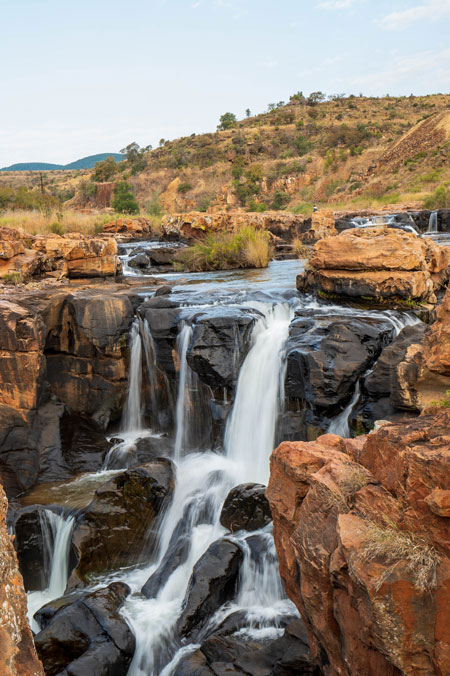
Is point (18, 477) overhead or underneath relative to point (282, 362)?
underneath

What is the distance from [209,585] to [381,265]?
5759 mm

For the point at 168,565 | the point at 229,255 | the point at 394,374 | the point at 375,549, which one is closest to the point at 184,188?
the point at 229,255

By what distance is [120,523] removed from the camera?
6.04 metres

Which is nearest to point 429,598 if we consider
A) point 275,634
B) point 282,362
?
point 275,634

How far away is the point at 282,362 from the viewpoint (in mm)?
7367

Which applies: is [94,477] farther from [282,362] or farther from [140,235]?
[140,235]

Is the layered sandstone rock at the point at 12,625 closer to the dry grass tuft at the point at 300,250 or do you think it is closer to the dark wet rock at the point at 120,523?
the dark wet rock at the point at 120,523

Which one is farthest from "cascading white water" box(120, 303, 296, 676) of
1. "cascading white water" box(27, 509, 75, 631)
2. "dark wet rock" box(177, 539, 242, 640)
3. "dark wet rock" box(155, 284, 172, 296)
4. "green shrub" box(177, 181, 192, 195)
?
"green shrub" box(177, 181, 192, 195)

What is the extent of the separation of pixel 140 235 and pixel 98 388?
47.1 feet

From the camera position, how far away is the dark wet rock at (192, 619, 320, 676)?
365cm

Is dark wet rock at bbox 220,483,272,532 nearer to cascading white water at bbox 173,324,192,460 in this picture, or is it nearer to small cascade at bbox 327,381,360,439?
small cascade at bbox 327,381,360,439

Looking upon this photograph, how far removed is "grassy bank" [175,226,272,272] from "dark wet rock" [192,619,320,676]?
11.6m

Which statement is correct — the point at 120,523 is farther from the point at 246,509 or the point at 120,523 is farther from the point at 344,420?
the point at 344,420

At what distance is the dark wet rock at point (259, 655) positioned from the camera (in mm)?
3650
